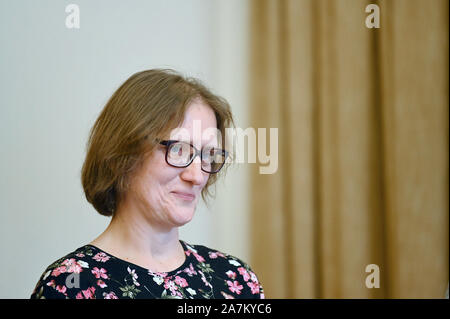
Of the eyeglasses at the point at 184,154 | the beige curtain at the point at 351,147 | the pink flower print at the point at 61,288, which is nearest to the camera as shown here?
the pink flower print at the point at 61,288

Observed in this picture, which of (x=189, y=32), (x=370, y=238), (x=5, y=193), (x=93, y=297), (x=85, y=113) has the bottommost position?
(x=370, y=238)

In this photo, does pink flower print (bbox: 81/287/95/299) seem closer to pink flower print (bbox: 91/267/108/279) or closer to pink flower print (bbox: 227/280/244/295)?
pink flower print (bbox: 91/267/108/279)

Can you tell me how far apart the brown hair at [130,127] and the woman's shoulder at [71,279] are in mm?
189

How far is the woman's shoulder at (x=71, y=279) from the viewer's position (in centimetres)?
102

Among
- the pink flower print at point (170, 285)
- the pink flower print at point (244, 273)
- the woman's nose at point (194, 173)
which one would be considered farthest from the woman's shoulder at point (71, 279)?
the pink flower print at point (244, 273)

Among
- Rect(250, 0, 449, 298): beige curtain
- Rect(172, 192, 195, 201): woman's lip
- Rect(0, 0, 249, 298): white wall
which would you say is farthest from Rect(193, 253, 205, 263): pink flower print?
Rect(250, 0, 449, 298): beige curtain

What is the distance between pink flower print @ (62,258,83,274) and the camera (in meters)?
1.06

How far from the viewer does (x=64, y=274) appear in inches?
41.1

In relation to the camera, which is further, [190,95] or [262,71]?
[262,71]

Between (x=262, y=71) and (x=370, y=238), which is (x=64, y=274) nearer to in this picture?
(x=370, y=238)

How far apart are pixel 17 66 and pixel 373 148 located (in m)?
1.43

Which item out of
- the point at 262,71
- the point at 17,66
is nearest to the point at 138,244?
the point at 17,66

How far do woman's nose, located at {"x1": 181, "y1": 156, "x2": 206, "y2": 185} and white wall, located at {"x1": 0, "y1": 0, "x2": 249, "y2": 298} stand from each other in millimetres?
864

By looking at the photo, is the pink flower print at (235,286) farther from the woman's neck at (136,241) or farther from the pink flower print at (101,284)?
the pink flower print at (101,284)
